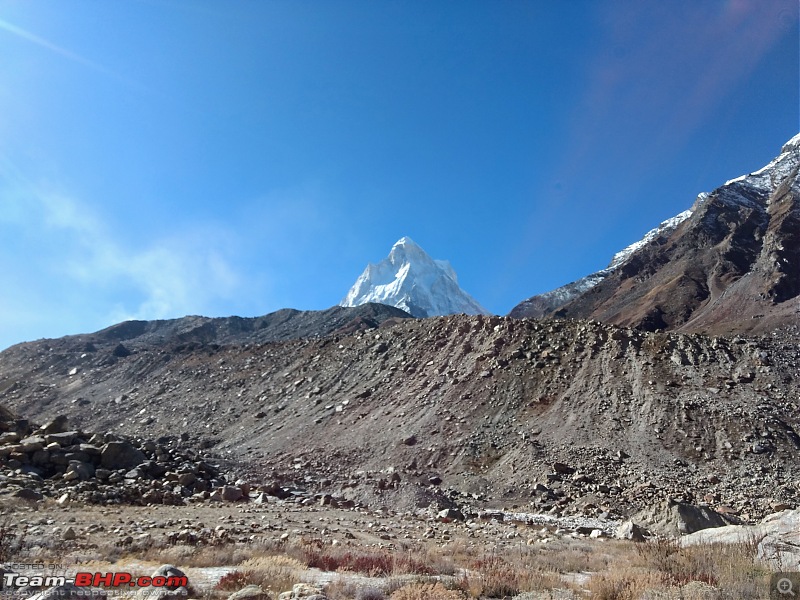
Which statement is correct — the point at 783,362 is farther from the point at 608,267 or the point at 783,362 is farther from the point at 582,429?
the point at 608,267

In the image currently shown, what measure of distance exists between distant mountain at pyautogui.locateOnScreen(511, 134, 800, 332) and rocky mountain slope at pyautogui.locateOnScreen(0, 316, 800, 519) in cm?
3257

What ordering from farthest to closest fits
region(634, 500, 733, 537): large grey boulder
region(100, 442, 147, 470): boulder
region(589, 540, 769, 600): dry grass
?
region(100, 442, 147, 470): boulder
region(634, 500, 733, 537): large grey boulder
region(589, 540, 769, 600): dry grass

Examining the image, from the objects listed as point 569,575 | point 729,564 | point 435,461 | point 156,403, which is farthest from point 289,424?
point 729,564

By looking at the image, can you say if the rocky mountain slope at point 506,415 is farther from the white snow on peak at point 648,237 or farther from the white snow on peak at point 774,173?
the white snow on peak at point 648,237

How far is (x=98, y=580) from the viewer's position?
689 cm

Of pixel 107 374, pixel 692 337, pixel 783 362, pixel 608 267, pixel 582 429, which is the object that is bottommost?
pixel 582 429

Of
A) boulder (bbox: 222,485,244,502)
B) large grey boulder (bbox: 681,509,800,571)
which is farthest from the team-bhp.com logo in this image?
boulder (bbox: 222,485,244,502)

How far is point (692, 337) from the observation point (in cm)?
3122

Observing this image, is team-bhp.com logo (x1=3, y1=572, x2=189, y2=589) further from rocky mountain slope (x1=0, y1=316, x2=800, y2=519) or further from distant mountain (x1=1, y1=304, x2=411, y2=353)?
distant mountain (x1=1, y1=304, x2=411, y2=353)

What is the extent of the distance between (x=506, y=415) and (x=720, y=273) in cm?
7044

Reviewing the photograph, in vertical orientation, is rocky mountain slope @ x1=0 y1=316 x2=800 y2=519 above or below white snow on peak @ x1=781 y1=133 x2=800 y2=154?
below

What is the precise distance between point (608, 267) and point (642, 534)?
465 ft

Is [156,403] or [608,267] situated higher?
[608,267]

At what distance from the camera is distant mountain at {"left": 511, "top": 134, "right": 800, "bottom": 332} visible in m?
65.5
